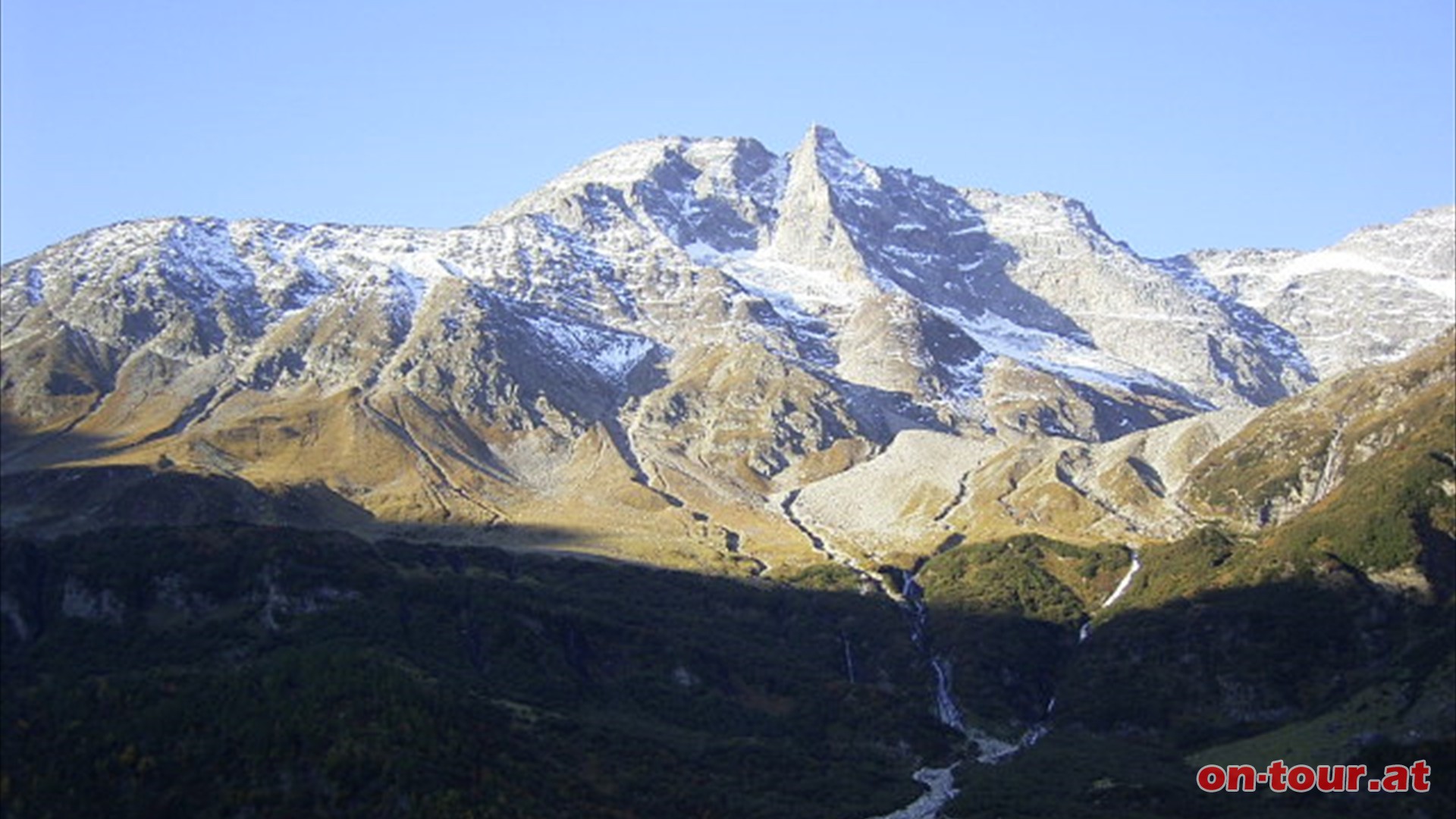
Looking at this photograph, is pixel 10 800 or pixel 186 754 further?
pixel 186 754

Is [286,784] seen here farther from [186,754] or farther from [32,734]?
[32,734]

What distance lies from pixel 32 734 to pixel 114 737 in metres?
10.1

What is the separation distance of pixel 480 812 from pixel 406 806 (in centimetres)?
967

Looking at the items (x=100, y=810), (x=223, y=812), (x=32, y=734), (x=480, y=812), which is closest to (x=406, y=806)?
(x=480, y=812)

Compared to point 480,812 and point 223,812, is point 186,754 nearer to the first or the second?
point 223,812

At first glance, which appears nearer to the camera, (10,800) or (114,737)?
(10,800)

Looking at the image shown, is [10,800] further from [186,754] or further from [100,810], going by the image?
[186,754]

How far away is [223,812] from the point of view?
623 ft

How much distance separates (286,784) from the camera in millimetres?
196875

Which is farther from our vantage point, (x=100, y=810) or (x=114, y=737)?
(x=114, y=737)

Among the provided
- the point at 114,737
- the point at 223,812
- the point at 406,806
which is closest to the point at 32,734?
the point at 114,737

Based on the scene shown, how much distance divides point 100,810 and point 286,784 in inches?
888

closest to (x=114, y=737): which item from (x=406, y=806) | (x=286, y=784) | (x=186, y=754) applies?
(x=186, y=754)

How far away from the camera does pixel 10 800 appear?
180 meters
